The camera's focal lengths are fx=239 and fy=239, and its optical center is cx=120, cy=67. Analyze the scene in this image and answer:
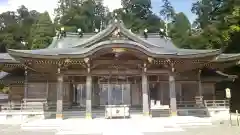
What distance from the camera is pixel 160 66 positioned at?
1655 centimetres

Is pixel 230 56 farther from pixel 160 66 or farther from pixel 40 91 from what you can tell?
pixel 40 91

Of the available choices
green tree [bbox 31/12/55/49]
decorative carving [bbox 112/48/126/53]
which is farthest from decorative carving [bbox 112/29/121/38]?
green tree [bbox 31/12/55/49]

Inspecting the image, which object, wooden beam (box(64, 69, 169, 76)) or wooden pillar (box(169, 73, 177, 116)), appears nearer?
wooden pillar (box(169, 73, 177, 116))

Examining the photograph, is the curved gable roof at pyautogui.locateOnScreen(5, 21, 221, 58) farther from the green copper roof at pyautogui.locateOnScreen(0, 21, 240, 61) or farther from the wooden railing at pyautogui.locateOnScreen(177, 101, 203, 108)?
the wooden railing at pyautogui.locateOnScreen(177, 101, 203, 108)

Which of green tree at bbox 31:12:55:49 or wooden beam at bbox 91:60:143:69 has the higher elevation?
green tree at bbox 31:12:55:49

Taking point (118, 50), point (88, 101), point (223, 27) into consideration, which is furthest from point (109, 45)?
point (223, 27)

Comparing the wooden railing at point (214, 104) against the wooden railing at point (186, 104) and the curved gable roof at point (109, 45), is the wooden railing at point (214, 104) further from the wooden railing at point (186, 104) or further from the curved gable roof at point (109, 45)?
the curved gable roof at point (109, 45)

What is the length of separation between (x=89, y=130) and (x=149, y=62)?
6065mm

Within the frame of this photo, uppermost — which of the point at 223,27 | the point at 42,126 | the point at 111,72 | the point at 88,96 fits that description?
the point at 223,27

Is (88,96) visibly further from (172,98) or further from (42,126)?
(172,98)

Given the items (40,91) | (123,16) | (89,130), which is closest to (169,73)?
(89,130)

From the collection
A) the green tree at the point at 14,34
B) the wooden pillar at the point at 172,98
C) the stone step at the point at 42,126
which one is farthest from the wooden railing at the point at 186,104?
the green tree at the point at 14,34

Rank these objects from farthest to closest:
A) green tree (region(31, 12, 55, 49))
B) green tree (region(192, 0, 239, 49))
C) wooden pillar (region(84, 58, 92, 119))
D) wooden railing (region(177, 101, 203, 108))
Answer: green tree (region(31, 12, 55, 49)), green tree (region(192, 0, 239, 49)), wooden railing (region(177, 101, 203, 108)), wooden pillar (region(84, 58, 92, 119))

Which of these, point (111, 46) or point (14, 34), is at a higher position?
point (14, 34)
